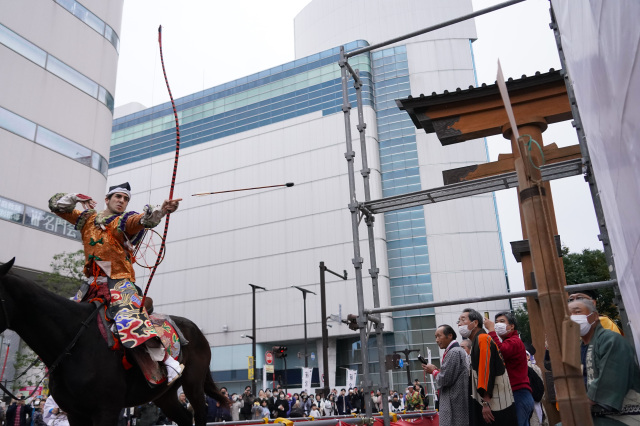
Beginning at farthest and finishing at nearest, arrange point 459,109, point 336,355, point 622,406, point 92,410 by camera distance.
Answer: point 336,355, point 459,109, point 92,410, point 622,406

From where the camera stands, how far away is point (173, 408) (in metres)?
5.50

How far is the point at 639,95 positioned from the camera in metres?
1.46

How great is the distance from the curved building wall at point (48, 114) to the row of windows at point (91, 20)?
0.15 ft

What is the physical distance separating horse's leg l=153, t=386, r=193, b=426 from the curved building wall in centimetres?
1623

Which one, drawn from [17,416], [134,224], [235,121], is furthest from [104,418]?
[235,121]

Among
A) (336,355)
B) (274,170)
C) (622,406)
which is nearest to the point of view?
(622,406)

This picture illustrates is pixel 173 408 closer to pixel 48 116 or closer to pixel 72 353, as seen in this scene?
pixel 72 353

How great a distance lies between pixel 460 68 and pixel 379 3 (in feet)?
33.1

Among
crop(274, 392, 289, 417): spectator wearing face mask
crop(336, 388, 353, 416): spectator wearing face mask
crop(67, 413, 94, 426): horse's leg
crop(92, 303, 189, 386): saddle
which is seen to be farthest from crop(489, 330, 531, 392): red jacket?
crop(336, 388, 353, 416): spectator wearing face mask

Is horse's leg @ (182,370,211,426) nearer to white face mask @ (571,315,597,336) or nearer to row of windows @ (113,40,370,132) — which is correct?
white face mask @ (571,315,597,336)

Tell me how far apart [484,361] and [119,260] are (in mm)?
3631

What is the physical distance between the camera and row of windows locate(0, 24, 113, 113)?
67.1 feet

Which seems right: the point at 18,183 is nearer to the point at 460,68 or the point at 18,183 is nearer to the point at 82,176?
the point at 82,176

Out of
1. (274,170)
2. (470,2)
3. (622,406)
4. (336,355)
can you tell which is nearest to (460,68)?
(470,2)
